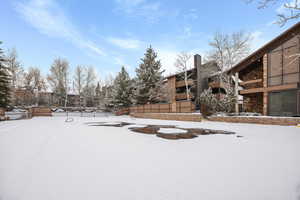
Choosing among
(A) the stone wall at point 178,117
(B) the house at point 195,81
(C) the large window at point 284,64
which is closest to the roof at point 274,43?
(C) the large window at point 284,64

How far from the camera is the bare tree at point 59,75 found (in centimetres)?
3554

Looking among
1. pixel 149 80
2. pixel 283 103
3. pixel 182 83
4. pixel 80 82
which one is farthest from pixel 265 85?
pixel 80 82

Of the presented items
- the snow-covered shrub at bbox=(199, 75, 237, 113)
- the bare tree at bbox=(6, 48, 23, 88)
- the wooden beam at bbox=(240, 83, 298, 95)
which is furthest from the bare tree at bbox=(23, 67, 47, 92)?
the wooden beam at bbox=(240, 83, 298, 95)

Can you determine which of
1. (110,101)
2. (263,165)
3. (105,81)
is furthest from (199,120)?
(105,81)

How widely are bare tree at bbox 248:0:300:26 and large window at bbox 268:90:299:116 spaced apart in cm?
921

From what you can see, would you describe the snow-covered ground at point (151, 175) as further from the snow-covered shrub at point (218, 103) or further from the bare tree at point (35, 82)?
the bare tree at point (35, 82)

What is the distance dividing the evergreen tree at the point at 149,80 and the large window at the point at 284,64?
13532 millimetres

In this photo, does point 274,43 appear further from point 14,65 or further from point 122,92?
point 14,65

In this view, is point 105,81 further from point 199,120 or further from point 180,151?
point 180,151

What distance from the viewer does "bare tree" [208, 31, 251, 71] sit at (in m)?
19.3

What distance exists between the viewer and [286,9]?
491 centimetres

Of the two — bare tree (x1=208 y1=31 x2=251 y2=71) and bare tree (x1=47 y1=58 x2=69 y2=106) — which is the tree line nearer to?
bare tree (x1=47 y1=58 x2=69 y2=106)

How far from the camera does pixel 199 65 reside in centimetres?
2694

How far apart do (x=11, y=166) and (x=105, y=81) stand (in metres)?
47.6
